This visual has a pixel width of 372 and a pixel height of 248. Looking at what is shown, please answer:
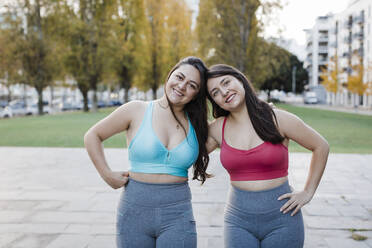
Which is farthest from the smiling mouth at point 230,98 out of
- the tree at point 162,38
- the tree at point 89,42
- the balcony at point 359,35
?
the balcony at point 359,35

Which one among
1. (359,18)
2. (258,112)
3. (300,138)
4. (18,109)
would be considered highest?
(359,18)

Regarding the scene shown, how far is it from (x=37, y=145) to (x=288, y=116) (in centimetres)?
1230

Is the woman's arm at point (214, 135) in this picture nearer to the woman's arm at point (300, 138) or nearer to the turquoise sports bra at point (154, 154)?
the turquoise sports bra at point (154, 154)

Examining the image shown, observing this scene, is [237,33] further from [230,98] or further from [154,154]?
[154,154]

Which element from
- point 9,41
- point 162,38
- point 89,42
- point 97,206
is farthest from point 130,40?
point 97,206

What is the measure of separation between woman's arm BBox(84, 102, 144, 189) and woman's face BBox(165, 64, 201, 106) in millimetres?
249

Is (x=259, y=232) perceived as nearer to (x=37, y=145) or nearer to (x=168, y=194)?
(x=168, y=194)

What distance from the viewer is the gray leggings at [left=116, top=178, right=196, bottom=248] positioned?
2256mm

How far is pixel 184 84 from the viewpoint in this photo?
247 cm

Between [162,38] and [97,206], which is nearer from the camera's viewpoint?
[97,206]

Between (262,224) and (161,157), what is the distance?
2.51 feet

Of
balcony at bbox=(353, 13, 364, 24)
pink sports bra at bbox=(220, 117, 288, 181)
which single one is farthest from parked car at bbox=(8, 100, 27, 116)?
balcony at bbox=(353, 13, 364, 24)

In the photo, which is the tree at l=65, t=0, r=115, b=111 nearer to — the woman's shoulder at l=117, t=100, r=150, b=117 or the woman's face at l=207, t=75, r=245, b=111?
the woman's shoulder at l=117, t=100, r=150, b=117

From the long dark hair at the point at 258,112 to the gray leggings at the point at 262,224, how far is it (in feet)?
1.16
